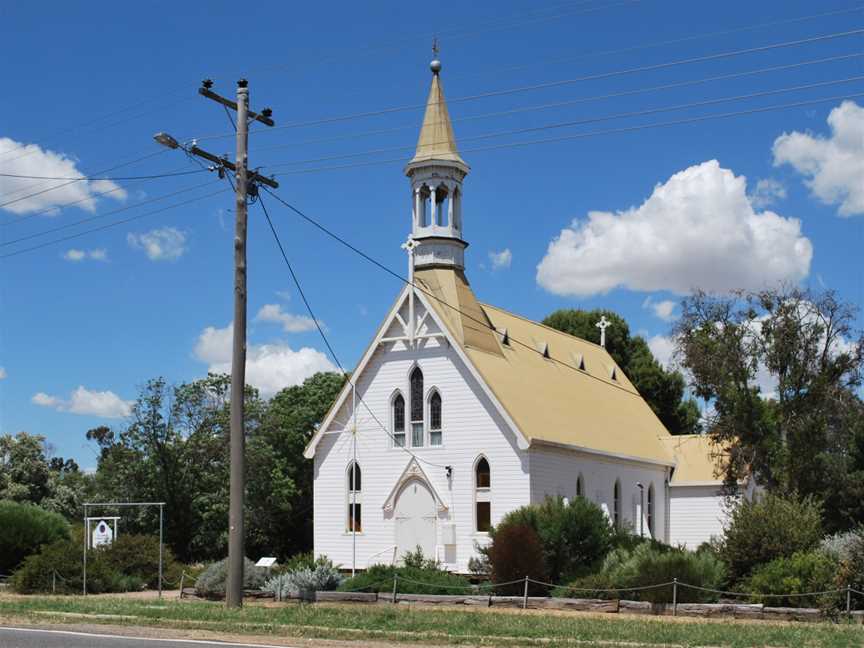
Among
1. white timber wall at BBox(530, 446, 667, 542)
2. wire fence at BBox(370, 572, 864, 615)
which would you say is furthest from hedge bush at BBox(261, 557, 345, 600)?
white timber wall at BBox(530, 446, 667, 542)

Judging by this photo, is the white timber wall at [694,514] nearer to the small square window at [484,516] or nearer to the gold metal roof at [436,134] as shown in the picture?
the small square window at [484,516]

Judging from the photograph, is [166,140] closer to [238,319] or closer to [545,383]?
[238,319]

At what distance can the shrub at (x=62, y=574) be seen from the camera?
31.6 metres

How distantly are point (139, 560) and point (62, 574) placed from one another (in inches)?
134

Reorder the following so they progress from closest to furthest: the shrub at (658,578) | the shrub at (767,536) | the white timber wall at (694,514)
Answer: the shrub at (658,578) < the shrub at (767,536) < the white timber wall at (694,514)

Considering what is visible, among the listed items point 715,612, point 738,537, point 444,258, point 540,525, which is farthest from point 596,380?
point 715,612

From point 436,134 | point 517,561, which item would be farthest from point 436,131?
point 517,561

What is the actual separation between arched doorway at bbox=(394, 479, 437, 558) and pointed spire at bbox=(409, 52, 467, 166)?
12.0 m

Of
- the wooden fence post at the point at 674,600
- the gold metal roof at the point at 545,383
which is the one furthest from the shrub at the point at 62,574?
the wooden fence post at the point at 674,600

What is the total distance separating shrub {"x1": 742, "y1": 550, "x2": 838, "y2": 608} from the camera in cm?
2380

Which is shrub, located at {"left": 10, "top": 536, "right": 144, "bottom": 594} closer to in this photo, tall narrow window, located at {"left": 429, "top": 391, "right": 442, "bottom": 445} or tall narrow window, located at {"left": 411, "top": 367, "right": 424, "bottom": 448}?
tall narrow window, located at {"left": 411, "top": 367, "right": 424, "bottom": 448}

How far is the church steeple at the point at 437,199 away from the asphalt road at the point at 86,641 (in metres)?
22.8

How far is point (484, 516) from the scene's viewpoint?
35.9 m

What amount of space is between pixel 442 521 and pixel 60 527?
44.5 feet
